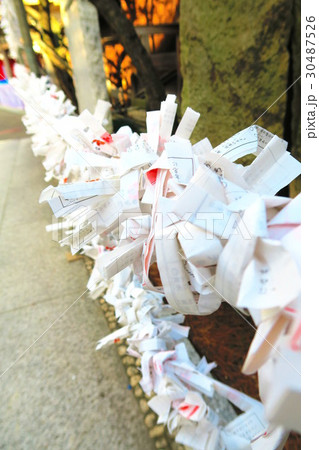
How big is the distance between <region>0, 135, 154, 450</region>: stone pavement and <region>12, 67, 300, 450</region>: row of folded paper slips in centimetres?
20

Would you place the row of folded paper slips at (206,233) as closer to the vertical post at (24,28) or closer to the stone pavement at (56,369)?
the stone pavement at (56,369)

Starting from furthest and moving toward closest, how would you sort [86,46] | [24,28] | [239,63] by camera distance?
1. [24,28]
2. [86,46]
3. [239,63]

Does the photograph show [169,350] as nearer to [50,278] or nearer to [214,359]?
[214,359]

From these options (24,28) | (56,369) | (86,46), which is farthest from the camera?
(24,28)

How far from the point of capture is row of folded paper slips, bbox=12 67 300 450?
11.5 inches

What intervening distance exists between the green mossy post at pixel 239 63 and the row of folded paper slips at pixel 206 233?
35.6 inches

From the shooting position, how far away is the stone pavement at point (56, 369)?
0.95 meters

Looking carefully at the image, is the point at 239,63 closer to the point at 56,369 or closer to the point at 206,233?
the point at 206,233

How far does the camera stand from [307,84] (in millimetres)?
521

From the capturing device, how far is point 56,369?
1.14 meters

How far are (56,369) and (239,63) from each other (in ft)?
5.22

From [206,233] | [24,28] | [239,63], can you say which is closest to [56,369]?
[206,233]

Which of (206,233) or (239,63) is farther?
(239,63)

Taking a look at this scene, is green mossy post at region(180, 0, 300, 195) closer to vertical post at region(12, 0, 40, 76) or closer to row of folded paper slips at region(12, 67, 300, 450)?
row of folded paper slips at region(12, 67, 300, 450)
